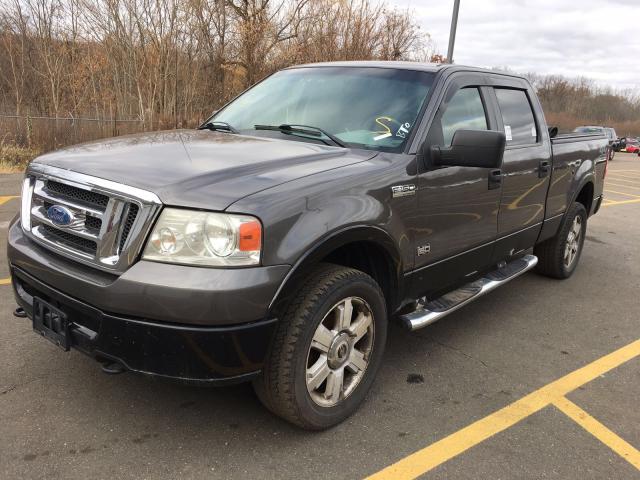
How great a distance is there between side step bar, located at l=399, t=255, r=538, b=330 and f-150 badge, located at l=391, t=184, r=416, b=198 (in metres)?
0.76

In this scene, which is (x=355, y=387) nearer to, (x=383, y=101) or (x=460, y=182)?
(x=460, y=182)

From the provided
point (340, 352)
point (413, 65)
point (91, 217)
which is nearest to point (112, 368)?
point (91, 217)

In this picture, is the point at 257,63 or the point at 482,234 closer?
the point at 482,234

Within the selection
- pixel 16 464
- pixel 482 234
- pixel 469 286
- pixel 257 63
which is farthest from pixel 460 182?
pixel 257 63

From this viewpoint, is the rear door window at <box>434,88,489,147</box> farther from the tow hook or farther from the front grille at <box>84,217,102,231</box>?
the tow hook

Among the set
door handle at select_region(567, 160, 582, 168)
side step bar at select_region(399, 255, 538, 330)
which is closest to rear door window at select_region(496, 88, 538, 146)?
door handle at select_region(567, 160, 582, 168)

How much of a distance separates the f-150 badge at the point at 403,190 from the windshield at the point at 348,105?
0.86 feet

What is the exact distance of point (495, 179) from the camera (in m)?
3.73

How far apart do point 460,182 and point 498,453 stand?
1.58 m

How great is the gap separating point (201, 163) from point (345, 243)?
791 mm

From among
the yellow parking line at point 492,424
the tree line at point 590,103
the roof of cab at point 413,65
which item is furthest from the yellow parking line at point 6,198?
the tree line at point 590,103

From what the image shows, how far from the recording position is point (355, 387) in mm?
2912

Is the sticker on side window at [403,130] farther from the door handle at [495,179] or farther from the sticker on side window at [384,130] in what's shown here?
the door handle at [495,179]

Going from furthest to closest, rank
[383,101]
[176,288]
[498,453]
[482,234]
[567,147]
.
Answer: [567,147], [482,234], [383,101], [498,453], [176,288]
